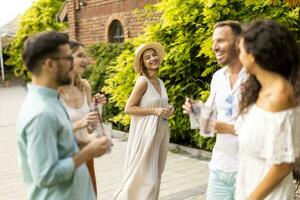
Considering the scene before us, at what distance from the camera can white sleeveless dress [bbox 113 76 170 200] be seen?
14.4 ft

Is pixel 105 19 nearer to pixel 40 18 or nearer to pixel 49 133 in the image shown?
pixel 40 18

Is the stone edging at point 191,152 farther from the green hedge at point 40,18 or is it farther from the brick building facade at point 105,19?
the green hedge at point 40,18

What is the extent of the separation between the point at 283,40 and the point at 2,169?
6106 millimetres

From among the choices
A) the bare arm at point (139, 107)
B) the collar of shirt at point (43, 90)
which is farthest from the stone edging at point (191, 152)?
the collar of shirt at point (43, 90)

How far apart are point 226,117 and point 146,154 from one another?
1.50m

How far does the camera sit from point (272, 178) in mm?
2062

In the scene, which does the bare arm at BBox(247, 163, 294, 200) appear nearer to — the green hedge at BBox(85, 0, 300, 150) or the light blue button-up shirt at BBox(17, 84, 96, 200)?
the light blue button-up shirt at BBox(17, 84, 96, 200)

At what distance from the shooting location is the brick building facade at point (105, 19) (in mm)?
11344

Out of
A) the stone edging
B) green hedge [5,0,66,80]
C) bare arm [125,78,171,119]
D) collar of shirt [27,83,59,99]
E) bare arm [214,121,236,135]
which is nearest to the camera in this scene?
collar of shirt [27,83,59,99]

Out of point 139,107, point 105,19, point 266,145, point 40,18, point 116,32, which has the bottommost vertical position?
point 139,107

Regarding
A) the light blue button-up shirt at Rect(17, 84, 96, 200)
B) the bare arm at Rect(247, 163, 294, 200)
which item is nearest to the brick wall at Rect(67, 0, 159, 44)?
the light blue button-up shirt at Rect(17, 84, 96, 200)

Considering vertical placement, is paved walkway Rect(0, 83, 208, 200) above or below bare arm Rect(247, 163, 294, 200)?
below

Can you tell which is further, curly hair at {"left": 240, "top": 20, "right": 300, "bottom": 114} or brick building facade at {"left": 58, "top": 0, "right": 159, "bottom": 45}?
brick building facade at {"left": 58, "top": 0, "right": 159, "bottom": 45}

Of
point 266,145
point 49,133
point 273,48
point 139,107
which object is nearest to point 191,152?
point 139,107
